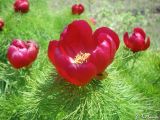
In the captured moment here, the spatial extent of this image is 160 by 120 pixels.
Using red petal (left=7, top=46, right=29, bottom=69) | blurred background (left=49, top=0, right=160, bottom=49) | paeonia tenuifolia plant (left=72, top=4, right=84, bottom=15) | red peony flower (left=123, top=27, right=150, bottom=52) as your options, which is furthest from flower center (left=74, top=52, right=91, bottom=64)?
blurred background (left=49, top=0, right=160, bottom=49)

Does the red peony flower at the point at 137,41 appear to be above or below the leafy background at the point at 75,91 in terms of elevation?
above

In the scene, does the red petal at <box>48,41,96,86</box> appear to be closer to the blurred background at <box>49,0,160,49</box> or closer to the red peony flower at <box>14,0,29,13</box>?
the red peony flower at <box>14,0,29,13</box>

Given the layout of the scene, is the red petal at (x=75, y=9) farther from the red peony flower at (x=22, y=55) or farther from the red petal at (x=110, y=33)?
the red petal at (x=110, y=33)

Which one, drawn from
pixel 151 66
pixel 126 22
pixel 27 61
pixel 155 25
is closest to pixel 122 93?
pixel 27 61

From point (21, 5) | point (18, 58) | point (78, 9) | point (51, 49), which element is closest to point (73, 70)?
point (51, 49)

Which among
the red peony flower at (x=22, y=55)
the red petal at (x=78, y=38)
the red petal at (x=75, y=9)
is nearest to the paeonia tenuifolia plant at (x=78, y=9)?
the red petal at (x=75, y=9)

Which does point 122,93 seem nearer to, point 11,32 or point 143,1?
point 11,32

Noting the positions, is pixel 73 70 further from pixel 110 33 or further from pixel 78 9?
pixel 78 9

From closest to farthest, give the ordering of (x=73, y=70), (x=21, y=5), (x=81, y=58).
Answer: (x=73, y=70), (x=81, y=58), (x=21, y=5)
